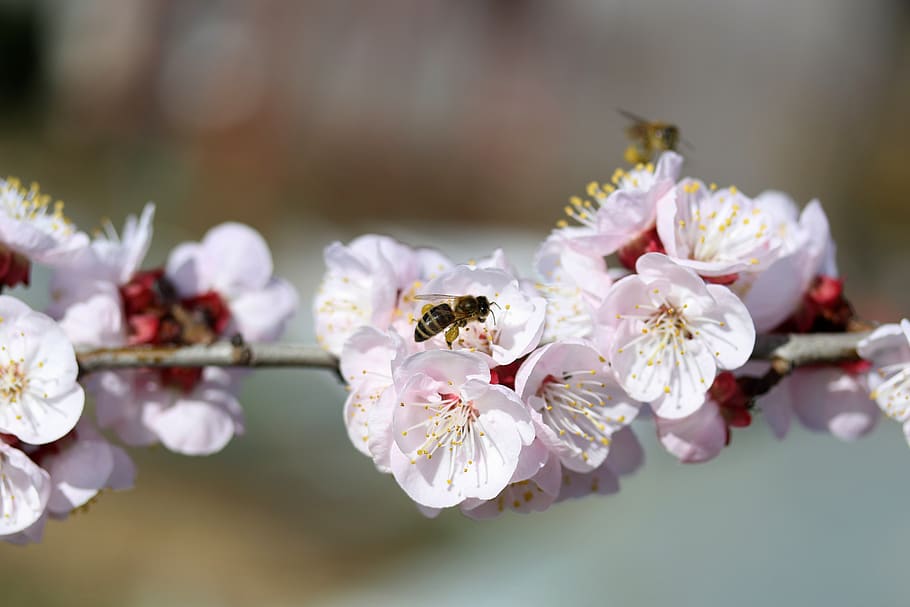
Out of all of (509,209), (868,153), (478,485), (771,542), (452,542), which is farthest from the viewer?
(509,209)

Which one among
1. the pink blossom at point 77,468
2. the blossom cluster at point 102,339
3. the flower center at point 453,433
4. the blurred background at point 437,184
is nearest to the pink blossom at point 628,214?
the flower center at point 453,433

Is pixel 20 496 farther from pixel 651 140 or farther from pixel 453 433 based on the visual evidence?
pixel 651 140

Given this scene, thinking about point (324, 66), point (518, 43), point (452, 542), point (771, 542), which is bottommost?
point (452, 542)

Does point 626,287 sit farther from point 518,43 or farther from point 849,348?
point 518,43

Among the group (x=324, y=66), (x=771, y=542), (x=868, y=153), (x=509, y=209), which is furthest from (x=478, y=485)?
(x=324, y=66)

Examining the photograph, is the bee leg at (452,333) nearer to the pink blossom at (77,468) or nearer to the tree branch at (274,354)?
the tree branch at (274,354)

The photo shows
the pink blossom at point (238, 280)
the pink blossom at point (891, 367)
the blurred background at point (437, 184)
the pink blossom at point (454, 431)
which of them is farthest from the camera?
the blurred background at point (437, 184)
